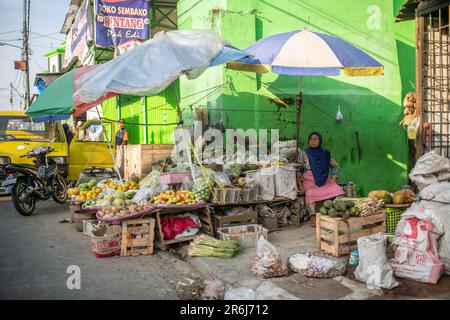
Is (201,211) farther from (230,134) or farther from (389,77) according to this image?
(389,77)

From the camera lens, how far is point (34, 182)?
8.71 m

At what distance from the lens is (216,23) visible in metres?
8.23

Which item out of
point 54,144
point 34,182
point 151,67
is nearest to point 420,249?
point 151,67

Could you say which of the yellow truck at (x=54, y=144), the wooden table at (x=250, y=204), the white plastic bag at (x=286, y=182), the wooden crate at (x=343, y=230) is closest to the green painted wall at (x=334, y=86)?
the white plastic bag at (x=286, y=182)

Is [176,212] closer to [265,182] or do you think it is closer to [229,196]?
[229,196]

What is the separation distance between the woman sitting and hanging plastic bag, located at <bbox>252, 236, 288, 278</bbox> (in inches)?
102

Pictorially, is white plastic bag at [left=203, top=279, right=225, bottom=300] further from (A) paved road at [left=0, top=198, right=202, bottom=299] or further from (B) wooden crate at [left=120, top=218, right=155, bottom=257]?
(B) wooden crate at [left=120, top=218, right=155, bottom=257]

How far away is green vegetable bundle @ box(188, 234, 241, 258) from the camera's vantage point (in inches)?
207

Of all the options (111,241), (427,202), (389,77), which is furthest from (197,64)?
(389,77)

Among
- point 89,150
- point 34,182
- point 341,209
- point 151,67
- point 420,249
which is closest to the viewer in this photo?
point 420,249

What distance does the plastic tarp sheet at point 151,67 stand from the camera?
5.40 m

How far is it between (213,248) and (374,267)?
206cm

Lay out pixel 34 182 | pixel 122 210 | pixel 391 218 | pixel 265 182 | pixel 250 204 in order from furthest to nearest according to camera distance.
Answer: pixel 34 182 → pixel 265 182 → pixel 250 204 → pixel 391 218 → pixel 122 210
